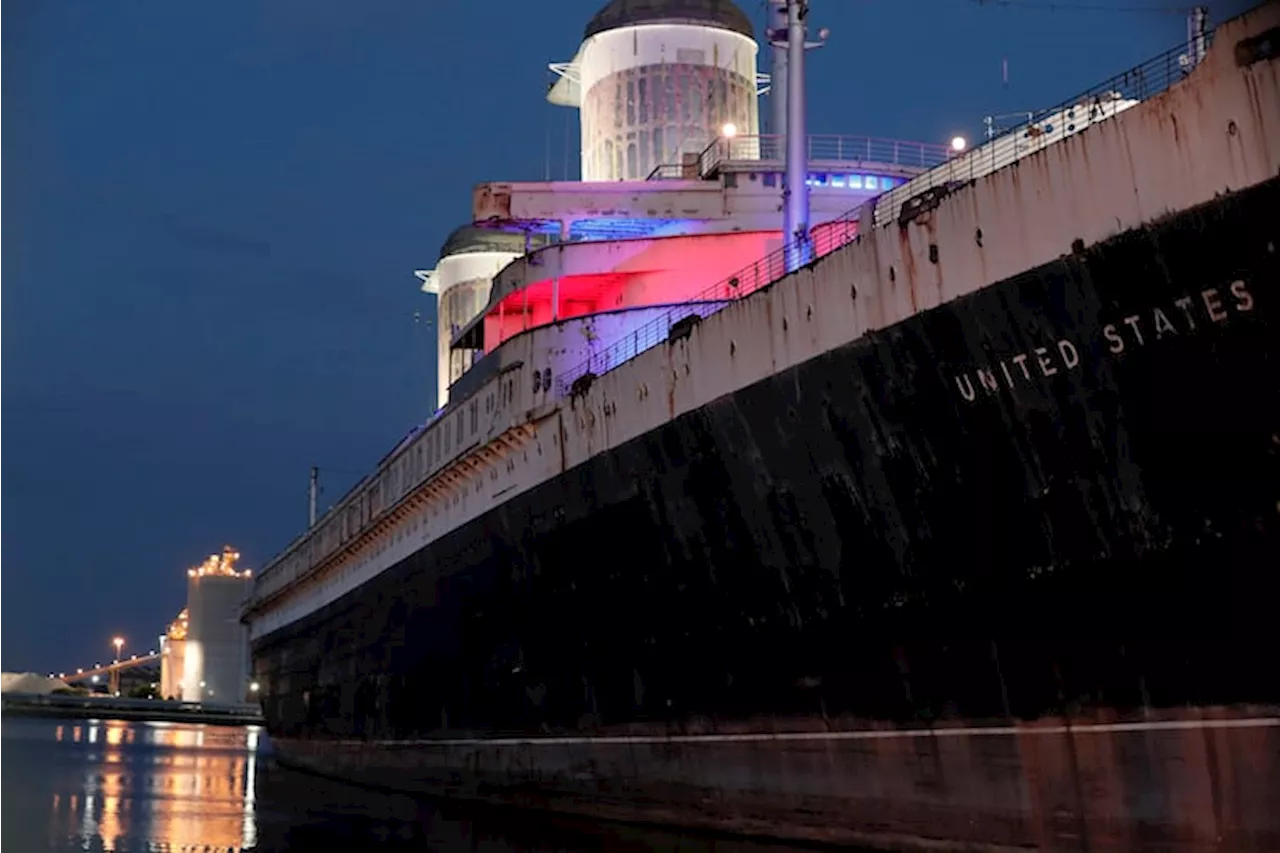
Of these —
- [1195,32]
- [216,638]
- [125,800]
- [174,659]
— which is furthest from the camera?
[174,659]

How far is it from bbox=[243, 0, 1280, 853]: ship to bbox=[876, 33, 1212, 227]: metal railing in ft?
0.28

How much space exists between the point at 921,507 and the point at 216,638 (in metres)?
101

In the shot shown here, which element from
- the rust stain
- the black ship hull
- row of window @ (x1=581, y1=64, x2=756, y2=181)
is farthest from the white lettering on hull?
Result: row of window @ (x1=581, y1=64, x2=756, y2=181)

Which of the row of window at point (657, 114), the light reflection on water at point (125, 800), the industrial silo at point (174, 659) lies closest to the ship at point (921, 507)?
the light reflection on water at point (125, 800)

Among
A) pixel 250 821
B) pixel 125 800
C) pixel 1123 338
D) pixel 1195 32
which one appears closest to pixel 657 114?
pixel 125 800

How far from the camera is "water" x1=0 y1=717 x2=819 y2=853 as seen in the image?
16062mm

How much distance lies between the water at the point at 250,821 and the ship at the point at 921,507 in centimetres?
87

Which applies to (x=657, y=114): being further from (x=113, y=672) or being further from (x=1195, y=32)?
(x=113, y=672)

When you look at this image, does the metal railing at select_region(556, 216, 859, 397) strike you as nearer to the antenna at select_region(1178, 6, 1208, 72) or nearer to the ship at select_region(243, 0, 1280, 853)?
the ship at select_region(243, 0, 1280, 853)

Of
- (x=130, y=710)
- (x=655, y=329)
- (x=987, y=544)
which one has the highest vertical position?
(x=655, y=329)

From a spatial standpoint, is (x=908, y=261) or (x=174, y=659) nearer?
(x=908, y=261)

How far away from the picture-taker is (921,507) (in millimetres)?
12398

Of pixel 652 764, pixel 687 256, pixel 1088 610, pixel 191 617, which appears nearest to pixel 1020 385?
pixel 1088 610

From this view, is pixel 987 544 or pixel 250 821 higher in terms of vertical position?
pixel 987 544
